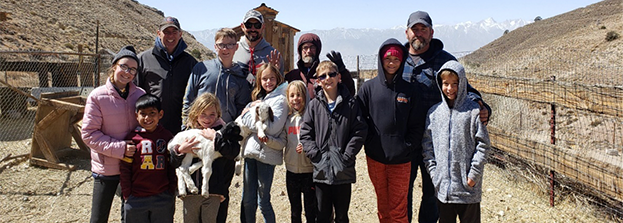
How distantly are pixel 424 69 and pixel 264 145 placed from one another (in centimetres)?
165

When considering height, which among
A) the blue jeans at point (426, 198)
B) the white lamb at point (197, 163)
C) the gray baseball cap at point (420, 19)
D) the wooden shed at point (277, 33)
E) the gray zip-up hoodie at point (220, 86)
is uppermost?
the wooden shed at point (277, 33)

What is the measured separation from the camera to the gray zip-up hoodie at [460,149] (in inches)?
115

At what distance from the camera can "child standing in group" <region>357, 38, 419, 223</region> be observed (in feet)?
10.6

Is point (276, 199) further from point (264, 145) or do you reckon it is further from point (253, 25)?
point (253, 25)

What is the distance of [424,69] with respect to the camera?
11.6 feet

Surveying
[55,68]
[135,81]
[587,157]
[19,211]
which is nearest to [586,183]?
[587,157]

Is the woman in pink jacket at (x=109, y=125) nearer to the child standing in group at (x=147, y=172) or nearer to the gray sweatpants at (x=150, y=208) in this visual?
the child standing in group at (x=147, y=172)

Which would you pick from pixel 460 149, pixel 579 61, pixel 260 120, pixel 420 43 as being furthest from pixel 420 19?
pixel 579 61

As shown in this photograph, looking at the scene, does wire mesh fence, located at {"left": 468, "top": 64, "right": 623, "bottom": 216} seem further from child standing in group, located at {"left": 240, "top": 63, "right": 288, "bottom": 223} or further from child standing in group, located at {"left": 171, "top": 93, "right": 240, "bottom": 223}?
child standing in group, located at {"left": 171, "top": 93, "right": 240, "bottom": 223}

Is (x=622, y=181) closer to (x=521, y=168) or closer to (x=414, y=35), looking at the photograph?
(x=521, y=168)

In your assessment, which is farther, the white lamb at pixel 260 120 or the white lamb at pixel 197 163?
the white lamb at pixel 260 120

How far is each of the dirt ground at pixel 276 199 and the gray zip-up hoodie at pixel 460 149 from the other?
1767mm

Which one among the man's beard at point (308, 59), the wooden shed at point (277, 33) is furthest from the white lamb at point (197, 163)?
the wooden shed at point (277, 33)

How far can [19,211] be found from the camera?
15.5ft
